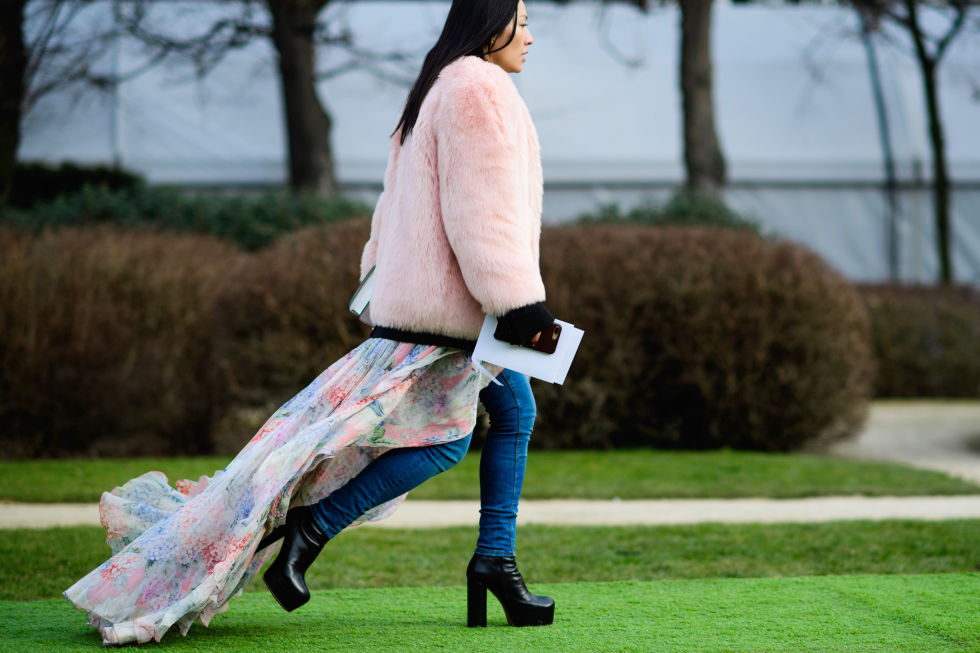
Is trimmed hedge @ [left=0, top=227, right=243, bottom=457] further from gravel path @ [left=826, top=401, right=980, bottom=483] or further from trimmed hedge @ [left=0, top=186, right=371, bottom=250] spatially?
gravel path @ [left=826, top=401, right=980, bottom=483]

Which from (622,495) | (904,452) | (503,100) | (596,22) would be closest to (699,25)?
(596,22)

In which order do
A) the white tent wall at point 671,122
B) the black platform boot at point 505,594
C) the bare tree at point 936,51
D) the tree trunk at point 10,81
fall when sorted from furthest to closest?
the white tent wall at point 671,122 → the bare tree at point 936,51 → the tree trunk at point 10,81 → the black platform boot at point 505,594

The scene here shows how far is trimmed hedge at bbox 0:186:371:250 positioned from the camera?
498 inches

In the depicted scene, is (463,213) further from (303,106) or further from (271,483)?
(303,106)

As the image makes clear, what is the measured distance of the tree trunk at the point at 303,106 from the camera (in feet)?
48.4

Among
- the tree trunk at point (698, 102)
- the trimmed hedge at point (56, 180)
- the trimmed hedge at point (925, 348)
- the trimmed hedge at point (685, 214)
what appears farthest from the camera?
the trimmed hedge at point (56, 180)

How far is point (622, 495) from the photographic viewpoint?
6859mm

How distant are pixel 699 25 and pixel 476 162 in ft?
39.6

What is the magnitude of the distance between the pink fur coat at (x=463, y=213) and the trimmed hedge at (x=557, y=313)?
16.8 feet

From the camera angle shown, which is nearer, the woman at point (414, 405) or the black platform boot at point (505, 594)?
the woman at point (414, 405)

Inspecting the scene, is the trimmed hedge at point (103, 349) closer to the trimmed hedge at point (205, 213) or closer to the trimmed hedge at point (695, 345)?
the trimmed hedge at point (695, 345)

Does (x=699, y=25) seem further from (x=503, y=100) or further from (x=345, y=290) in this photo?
(x=503, y=100)

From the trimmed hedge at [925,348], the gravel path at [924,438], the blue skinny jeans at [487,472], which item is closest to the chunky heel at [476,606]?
the blue skinny jeans at [487,472]

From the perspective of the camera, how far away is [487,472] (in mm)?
3457
